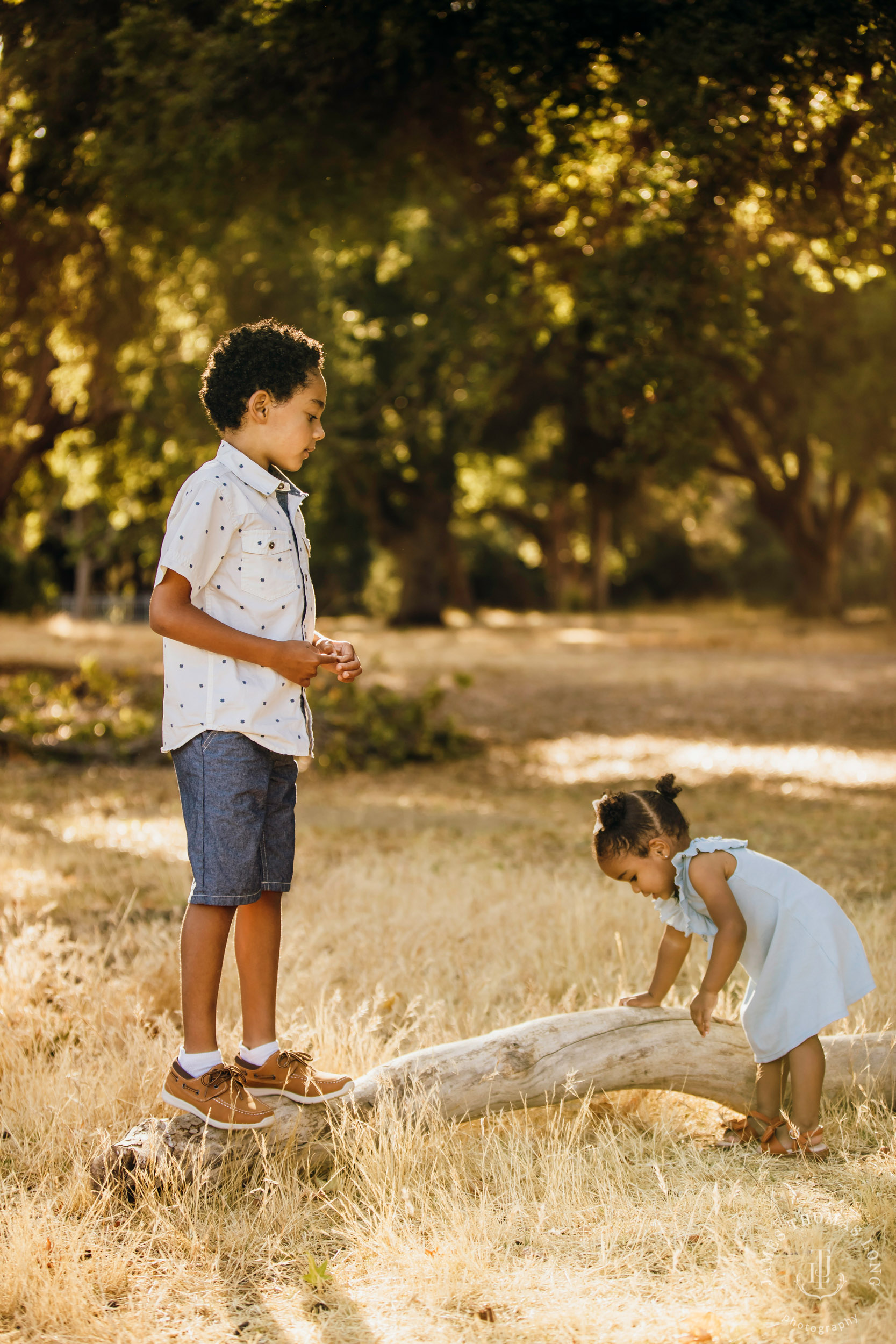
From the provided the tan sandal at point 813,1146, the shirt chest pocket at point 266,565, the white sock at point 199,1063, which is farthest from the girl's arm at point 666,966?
the shirt chest pocket at point 266,565

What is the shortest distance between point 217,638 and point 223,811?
0.42 metres

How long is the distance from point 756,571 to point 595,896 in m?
38.5

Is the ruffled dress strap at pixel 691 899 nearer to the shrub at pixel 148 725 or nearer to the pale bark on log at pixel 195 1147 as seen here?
the pale bark on log at pixel 195 1147

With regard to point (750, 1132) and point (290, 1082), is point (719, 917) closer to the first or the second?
point (750, 1132)

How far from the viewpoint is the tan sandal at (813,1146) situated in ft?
9.91

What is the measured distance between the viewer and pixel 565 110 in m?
6.84

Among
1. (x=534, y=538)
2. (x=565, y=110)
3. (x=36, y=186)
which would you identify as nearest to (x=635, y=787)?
(x=565, y=110)

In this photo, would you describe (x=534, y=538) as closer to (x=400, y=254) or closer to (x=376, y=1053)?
(x=400, y=254)

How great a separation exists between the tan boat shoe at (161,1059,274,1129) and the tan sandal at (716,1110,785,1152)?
1238 mm

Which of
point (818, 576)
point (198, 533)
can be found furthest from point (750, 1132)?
point (818, 576)

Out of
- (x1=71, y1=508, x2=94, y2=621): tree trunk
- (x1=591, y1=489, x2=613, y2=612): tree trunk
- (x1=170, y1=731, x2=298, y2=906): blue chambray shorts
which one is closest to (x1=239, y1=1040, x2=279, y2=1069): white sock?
(x1=170, y1=731, x2=298, y2=906): blue chambray shorts

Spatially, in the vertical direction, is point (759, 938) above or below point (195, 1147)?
above

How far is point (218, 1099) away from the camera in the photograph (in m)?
2.82

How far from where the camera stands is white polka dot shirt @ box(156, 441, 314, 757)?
2.79 m
